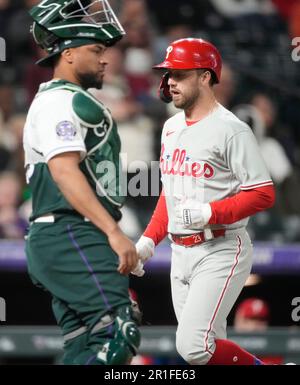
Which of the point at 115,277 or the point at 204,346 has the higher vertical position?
the point at 115,277

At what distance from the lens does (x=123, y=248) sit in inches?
146

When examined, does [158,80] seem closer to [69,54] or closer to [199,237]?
[199,237]

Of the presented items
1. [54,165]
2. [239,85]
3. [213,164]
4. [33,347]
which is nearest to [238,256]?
[213,164]

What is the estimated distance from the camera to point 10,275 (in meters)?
7.30

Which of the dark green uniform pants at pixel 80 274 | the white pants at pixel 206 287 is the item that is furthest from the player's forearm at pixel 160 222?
the dark green uniform pants at pixel 80 274

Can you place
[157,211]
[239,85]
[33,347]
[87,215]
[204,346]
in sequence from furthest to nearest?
[239,85], [33,347], [157,211], [204,346], [87,215]

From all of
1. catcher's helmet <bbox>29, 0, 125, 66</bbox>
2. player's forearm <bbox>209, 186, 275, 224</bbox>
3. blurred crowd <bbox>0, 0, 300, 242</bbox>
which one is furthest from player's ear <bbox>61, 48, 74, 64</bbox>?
blurred crowd <bbox>0, 0, 300, 242</bbox>

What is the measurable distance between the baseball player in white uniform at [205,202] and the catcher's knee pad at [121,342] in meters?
0.49

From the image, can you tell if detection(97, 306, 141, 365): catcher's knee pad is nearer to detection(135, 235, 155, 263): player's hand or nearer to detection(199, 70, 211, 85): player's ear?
detection(135, 235, 155, 263): player's hand

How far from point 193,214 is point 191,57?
0.68 m

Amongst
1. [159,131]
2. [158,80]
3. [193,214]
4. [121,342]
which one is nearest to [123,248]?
[121,342]

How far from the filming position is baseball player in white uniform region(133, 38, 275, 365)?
4309 millimetres

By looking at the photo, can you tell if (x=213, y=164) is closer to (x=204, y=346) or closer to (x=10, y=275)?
(x=204, y=346)
